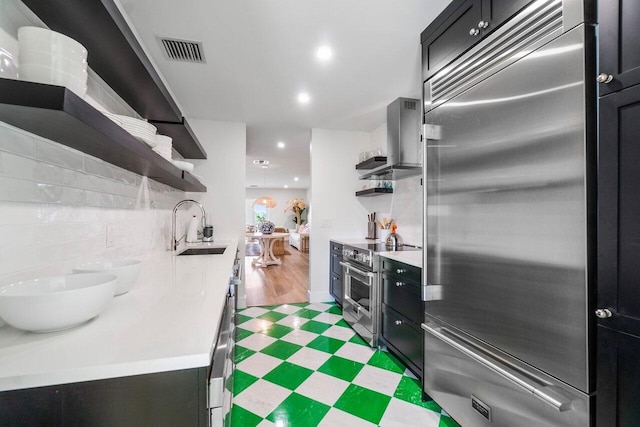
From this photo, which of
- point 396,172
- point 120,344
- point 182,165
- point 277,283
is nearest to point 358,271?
point 396,172

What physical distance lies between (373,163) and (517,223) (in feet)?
7.72

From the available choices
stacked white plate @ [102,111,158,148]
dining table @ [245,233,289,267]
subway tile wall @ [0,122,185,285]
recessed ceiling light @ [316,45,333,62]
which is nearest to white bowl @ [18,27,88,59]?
subway tile wall @ [0,122,185,285]

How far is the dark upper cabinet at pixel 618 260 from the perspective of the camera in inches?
30.7

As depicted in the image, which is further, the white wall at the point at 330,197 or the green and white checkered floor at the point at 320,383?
the white wall at the point at 330,197

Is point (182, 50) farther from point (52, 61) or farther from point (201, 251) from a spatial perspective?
point (201, 251)

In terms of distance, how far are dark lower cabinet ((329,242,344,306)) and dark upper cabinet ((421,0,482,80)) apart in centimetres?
225

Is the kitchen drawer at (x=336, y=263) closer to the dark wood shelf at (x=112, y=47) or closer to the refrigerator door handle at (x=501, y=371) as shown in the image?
the refrigerator door handle at (x=501, y=371)

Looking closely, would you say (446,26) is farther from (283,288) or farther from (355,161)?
(283,288)

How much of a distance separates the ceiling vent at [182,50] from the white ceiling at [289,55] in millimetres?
48

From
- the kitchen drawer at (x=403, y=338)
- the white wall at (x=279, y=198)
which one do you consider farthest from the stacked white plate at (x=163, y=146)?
the white wall at (x=279, y=198)

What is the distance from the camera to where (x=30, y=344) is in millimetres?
631

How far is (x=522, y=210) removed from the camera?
43.3 inches

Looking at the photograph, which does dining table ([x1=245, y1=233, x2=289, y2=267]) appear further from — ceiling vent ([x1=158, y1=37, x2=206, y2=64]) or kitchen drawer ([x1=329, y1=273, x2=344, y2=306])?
ceiling vent ([x1=158, y1=37, x2=206, y2=64])

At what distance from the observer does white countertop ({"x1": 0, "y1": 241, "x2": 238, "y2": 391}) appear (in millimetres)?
540
